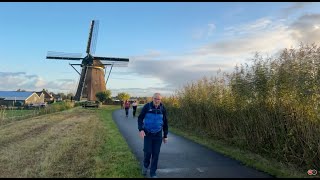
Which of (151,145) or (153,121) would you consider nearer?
(153,121)

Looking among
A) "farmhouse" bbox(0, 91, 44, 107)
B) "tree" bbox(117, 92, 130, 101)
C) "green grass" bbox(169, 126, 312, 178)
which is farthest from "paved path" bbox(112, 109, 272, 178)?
"farmhouse" bbox(0, 91, 44, 107)

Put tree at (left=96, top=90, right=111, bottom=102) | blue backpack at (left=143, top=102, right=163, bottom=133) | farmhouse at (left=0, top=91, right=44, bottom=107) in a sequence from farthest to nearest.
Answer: farmhouse at (left=0, top=91, right=44, bottom=107), tree at (left=96, top=90, right=111, bottom=102), blue backpack at (left=143, top=102, right=163, bottom=133)

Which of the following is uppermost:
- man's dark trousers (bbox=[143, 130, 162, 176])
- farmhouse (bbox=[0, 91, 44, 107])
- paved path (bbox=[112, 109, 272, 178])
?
farmhouse (bbox=[0, 91, 44, 107])

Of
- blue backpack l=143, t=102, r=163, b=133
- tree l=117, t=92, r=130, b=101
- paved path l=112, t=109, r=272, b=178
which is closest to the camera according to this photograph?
paved path l=112, t=109, r=272, b=178

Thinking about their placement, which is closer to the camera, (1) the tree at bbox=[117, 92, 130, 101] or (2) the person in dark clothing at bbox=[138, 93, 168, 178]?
(2) the person in dark clothing at bbox=[138, 93, 168, 178]

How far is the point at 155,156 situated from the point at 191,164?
164 cm

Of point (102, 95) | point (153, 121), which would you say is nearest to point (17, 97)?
point (102, 95)

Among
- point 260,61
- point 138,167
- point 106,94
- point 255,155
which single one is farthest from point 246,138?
point 106,94

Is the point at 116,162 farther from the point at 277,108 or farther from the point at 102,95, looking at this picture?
the point at 102,95

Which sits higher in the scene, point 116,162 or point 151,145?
point 151,145

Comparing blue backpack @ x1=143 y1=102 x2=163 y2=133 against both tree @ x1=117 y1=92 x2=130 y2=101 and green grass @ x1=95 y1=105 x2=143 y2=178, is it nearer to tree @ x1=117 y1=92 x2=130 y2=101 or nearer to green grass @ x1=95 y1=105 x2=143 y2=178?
green grass @ x1=95 y1=105 x2=143 y2=178

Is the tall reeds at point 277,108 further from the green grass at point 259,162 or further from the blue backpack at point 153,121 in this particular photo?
the blue backpack at point 153,121

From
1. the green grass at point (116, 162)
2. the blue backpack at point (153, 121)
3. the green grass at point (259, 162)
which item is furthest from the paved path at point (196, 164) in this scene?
the blue backpack at point (153, 121)

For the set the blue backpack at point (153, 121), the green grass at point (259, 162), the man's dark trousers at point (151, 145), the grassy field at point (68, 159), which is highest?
the blue backpack at point (153, 121)
